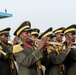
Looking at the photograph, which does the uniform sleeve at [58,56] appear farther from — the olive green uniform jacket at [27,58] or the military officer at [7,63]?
the military officer at [7,63]

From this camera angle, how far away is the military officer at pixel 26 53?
6.46m

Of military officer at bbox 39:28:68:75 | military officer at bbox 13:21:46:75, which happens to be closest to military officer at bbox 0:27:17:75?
military officer at bbox 39:28:68:75

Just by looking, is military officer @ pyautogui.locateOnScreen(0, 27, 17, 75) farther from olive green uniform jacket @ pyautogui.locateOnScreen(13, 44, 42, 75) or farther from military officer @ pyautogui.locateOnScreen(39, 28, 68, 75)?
olive green uniform jacket @ pyautogui.locateOnScreen(13, 44, 42, 75)

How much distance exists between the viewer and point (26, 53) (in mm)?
6695

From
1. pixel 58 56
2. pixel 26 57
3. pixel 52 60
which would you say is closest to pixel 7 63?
pixel 52 60

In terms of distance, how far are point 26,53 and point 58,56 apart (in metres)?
0.85

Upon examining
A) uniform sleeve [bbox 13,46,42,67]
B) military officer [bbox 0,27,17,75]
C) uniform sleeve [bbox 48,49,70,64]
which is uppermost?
uniform sleeve [bbox 13,46,42,67]

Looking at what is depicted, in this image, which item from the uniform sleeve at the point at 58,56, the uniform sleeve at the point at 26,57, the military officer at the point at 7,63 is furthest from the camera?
the military officer at the point at 7,63

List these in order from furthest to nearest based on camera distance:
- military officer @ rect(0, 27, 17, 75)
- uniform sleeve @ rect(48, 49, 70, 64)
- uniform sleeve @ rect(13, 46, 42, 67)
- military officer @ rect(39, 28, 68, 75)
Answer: military officer @ rect(0, 27, 17, 75)
military officer @ rect(39, 28, 68, 75)
uniform sleeve @ rect(48, 49, 70, 64)
uniform sleeve @ rect(13, 46, 42, 67)

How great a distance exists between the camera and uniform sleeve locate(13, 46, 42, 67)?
6.45m

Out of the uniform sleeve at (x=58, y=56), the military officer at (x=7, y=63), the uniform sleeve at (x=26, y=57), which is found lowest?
the military officer at (x=7, y=63)

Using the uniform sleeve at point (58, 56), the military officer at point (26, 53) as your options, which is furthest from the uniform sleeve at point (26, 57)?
the uniform sleeve at point (58, 56)

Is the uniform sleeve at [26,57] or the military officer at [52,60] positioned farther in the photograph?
the military officer at [52,60]

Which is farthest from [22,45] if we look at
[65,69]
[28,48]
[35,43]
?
[65,69]
